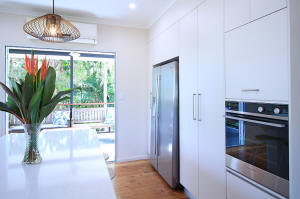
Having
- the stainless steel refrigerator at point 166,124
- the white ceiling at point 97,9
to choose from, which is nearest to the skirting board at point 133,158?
the stainless steel refrigerator at point 166,124

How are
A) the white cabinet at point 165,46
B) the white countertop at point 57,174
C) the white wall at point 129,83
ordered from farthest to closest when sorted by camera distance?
the white wall at point 129,83 < the white cabinet at point 165,46 < the white countertop at point 57,174

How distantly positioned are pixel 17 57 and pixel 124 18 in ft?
11.0

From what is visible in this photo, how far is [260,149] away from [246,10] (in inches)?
39.7

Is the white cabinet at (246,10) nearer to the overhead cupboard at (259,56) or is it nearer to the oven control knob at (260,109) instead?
the overhead cupboard at (259,56)

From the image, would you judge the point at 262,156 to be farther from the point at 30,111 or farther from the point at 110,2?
the point at 110,2

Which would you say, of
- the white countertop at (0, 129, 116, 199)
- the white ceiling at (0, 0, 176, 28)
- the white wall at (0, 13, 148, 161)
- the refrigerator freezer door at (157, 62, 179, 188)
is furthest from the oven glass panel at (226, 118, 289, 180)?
the white wall at (0, 13, 148, 161)

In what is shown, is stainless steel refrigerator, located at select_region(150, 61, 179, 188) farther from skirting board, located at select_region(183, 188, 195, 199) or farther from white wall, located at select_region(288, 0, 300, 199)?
white wall, located at select_region(288, 0, 300, 199)

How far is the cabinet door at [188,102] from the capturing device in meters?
2.01

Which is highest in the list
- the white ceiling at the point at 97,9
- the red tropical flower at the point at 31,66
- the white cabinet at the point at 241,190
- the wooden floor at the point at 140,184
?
the white ceiling at the point at 97,9

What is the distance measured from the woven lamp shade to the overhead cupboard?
1.46 meters

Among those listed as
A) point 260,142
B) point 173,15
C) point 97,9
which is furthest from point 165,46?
point 260,142

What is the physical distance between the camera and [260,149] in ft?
4.07

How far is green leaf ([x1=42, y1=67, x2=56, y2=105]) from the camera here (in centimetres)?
102

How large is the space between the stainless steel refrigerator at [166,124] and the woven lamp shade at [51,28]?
1277mm
